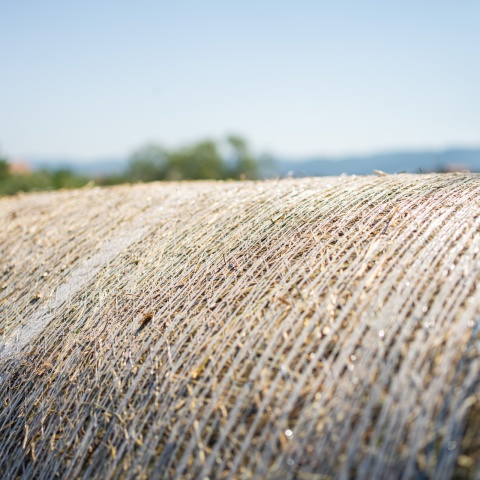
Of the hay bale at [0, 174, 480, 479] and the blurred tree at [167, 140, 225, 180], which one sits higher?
the hay bale at [0, 174, 480, 479]

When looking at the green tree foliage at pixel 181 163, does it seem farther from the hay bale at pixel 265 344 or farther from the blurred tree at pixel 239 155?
the hay bale at pixel 265 344

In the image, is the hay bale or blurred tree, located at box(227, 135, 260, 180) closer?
the hay bale

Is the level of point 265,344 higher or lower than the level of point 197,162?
higher

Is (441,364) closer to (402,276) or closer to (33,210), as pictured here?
(402,276)

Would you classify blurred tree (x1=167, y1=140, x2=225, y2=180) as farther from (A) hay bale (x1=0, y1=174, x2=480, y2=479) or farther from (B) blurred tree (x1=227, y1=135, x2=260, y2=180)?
(A) hay bale (x1=0, y1=174, x2=480, y2=479)

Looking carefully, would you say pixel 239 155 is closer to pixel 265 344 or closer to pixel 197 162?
pixel 197 162

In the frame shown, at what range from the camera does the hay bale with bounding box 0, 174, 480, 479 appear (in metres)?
2.30

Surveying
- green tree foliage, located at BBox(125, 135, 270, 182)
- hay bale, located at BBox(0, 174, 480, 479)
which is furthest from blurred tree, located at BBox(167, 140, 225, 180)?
hay bale, located at BBox(0, 174, 480, 479)

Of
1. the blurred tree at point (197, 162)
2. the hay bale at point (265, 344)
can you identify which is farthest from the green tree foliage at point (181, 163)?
the hay bale at point (265, 344)

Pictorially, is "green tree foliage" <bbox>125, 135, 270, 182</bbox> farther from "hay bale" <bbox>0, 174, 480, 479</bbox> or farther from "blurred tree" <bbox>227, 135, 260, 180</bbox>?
"hay bale" <bbox>0, 174, 480, 479</bbox>

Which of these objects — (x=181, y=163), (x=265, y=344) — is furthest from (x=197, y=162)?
(x=265, y=344)

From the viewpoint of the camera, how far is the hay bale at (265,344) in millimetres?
2301

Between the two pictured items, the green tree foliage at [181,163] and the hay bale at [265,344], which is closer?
the hay bale at [265,344]

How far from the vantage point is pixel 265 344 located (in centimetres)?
280
